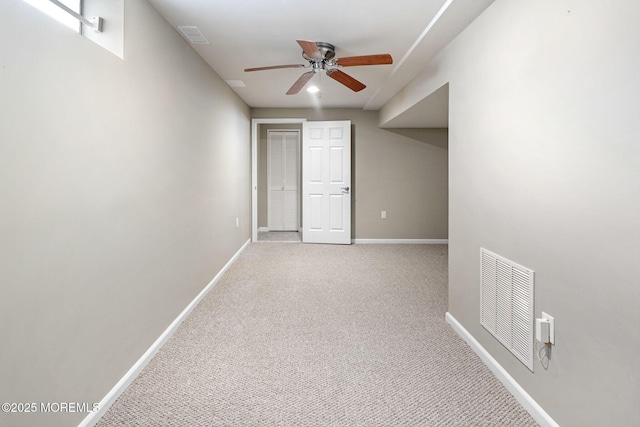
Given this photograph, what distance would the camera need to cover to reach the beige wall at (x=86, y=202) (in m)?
1.10

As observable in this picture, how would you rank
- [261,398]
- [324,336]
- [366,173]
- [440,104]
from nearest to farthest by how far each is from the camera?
[261,398], [324,336], [440,104], [366,173]

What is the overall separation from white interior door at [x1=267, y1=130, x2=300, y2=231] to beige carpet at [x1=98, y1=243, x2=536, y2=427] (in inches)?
132

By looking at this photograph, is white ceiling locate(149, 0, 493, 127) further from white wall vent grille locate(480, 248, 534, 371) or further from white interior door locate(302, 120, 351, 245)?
white interior door locate(302, 120, 351, 245)

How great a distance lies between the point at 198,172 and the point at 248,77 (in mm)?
1322

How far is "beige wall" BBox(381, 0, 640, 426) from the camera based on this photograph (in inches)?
43.0

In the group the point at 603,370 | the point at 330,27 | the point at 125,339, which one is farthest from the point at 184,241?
the point at 603,370

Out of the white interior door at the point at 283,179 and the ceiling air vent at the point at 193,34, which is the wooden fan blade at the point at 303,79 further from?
the white interior door at the point at 283,179

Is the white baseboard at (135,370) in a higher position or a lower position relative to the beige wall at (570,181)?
lower

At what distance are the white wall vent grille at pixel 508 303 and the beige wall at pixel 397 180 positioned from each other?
3544 millimetres

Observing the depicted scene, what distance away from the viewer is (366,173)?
5.53m

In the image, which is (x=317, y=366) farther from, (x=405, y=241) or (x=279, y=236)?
(x=279, y=236)

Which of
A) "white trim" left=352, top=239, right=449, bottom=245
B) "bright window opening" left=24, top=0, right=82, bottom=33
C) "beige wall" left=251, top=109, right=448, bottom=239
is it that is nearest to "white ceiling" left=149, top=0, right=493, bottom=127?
"bright window opening" left=24, top=0, right=82, bottom=33

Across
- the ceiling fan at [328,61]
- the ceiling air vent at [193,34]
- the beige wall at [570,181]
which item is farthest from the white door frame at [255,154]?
the beige wall at [570,181]

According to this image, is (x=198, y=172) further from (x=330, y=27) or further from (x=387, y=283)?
(x=387, y=283)
